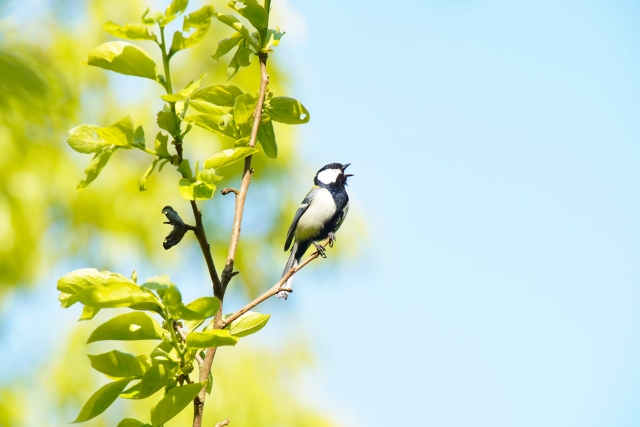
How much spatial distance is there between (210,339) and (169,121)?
0.27 m

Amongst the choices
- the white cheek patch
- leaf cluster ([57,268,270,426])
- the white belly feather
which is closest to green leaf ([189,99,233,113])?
leaf cluster ([57,268,270,426])

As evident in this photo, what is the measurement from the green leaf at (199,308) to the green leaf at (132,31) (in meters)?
0.32

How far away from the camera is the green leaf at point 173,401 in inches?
27.4

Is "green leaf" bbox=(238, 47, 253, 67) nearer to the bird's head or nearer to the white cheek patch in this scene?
the bird's head

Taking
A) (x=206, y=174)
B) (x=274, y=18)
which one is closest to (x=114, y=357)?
(x=206, y=174)

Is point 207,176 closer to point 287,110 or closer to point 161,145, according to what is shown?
point 161,145

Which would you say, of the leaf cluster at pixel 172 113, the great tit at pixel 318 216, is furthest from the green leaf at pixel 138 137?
the great tit at pixel 318 216

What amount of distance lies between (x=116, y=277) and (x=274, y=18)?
4265mm

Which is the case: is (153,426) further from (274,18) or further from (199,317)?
Result: (274,18)

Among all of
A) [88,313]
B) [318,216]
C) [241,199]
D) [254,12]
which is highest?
[318,216]

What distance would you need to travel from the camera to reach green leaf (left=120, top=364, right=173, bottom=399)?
0.71m

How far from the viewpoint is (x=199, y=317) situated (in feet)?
2.26

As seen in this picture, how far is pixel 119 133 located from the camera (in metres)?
0.77

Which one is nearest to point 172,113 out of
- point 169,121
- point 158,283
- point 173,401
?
point 169,121
